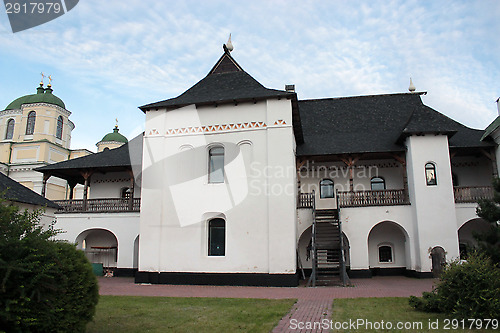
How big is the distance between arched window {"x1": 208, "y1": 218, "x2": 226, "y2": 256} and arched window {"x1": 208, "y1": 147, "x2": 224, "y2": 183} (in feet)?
6.06

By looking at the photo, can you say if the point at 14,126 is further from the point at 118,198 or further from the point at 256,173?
the point at 256,173

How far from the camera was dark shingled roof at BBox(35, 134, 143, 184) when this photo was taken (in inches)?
912

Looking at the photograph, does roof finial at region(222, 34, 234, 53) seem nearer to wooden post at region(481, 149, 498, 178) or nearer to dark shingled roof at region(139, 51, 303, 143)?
dark shingled roof at region(139, 51, 303, 143)

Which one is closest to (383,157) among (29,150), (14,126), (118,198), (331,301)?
(331,301)

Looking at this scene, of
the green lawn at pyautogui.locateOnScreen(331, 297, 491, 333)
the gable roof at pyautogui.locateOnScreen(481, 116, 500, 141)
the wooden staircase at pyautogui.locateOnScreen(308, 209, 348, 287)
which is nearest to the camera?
the green lawn at pyautogui.locateOnScreen(331, 297, 491, 333)

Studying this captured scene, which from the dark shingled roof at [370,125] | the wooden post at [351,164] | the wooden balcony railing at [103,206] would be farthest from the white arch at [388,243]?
the wooden balcony railing at [103,206]

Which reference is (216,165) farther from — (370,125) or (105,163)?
(370,125)

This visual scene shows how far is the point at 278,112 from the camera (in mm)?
17438

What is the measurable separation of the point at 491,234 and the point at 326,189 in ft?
32.6

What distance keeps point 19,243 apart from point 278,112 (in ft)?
42.2

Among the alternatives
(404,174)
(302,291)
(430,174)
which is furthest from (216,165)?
(430,174)

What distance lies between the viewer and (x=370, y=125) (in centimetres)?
2367

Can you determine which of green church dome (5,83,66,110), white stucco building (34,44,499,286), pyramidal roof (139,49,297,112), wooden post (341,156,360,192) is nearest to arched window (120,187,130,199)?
white stucco building (34,44,499,286)

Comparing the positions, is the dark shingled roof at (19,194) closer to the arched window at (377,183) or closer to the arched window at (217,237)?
the arched window at (217,237)
